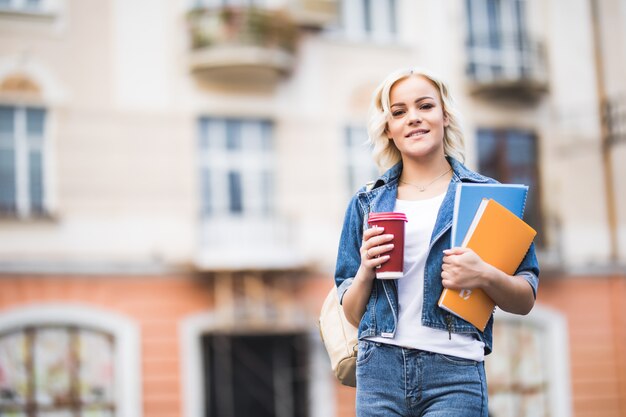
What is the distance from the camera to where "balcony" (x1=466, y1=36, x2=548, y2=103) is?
15867mm

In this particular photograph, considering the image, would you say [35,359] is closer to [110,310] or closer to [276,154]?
[110,310]

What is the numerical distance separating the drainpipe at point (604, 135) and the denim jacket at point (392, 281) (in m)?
14.2

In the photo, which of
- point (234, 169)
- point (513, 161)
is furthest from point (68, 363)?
point (513, 161)

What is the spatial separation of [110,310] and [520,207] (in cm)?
1113

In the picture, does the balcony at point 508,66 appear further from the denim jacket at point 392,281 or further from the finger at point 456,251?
the finger at point 456,251

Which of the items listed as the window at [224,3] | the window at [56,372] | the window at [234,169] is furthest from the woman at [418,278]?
the window at [224,3]

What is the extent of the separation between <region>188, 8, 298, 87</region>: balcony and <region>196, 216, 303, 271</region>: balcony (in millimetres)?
2110

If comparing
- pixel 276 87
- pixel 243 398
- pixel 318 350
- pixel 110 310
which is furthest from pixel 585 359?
A: pixel 110 310

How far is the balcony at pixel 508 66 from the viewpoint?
1587 centimetres

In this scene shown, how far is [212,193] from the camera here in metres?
14.2

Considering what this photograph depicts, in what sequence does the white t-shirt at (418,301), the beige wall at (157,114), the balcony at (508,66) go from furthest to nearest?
the balcony at (508,66) → the beige wall at (157,114) → the white t-shirt at (418,301)

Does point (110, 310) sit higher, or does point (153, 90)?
point (153, 90)

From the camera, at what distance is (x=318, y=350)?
47.8ft

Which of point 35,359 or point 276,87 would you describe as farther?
point 276,87
